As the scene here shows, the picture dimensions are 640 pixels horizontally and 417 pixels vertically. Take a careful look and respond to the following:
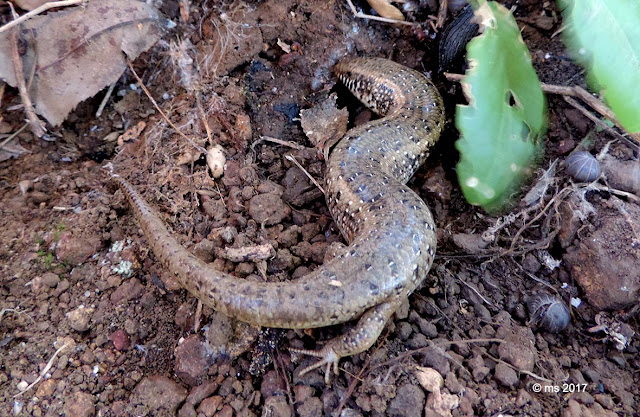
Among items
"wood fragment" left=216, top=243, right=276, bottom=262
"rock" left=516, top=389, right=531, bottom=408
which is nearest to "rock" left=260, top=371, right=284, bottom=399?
"wood fragment" left=216, top=243, right=276, bottom=262

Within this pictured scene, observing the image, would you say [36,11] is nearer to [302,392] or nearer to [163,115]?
[163,115]

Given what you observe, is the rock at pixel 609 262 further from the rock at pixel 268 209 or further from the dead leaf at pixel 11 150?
the dead leaf at pixel 11 150

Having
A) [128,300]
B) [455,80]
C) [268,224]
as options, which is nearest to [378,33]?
[455,80]

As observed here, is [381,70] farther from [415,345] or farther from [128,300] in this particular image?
[128,300]

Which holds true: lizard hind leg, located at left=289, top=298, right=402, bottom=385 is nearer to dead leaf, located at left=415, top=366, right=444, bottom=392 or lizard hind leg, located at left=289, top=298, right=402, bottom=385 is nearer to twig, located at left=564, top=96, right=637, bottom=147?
dead leaf, located at left=415, top=366, right=444, bottom=392

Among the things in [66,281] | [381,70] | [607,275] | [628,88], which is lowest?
[66,281]

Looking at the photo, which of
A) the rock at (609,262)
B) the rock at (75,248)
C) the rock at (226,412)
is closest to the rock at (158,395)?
the rock at (226,412)

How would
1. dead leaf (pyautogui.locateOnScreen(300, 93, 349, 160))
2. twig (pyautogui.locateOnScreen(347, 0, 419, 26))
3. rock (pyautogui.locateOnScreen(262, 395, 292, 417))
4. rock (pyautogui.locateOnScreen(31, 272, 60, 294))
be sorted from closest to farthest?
rock (pyautogui.locateOnScreen(262, 395, 292, 417))
rock (pyautogui.locateOnScreen(31, 272, 60, 294))
dead leaf (pyautogui.locateOnScreen(300, 93, 349, 160))
twig (pyautogui.locateOnScreen(347, 0, 419, 26))
